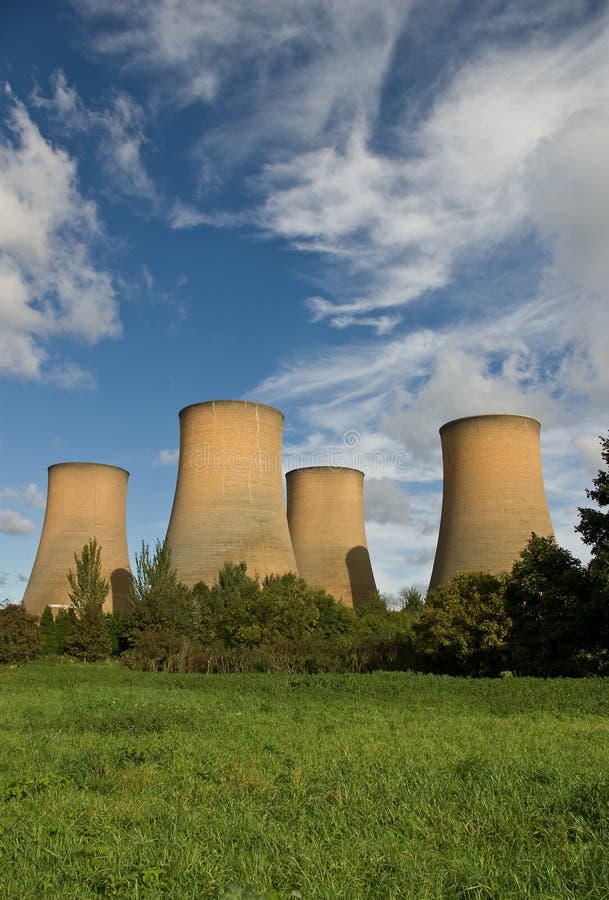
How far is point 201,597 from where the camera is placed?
78.6 feet

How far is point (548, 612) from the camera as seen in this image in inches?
523

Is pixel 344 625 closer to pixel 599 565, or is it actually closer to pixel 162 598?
pixel 162 598

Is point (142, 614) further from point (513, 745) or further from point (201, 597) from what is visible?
point (513, 745)

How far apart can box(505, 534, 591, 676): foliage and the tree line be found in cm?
2

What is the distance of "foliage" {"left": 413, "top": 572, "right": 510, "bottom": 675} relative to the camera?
44.5 feet

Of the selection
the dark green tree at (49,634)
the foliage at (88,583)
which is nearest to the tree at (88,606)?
the foliage at (88,583)

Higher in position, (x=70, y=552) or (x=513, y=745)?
(x=70, y=552)

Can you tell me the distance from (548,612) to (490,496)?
9.61m

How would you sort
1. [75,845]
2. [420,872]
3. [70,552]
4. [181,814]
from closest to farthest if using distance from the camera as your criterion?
[420,872] → [75,845] → [181,814] → [70,552]

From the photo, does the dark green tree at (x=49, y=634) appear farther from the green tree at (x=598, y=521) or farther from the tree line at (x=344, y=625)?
the green tree at (x=598, y=521)

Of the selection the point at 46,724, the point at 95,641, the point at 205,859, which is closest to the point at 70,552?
the point at 95,641

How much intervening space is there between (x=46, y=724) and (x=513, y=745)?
460 cm

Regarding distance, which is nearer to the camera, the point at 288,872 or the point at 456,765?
the point at 288,872

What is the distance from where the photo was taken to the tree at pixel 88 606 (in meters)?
24.6
